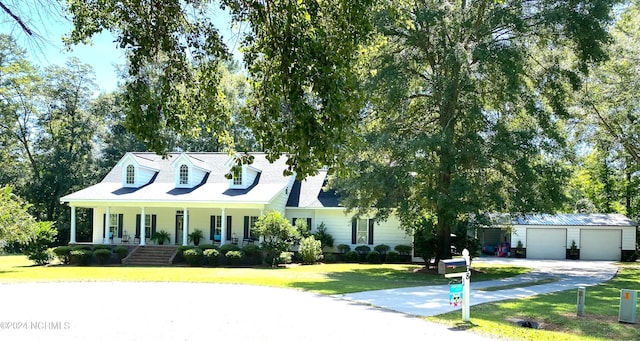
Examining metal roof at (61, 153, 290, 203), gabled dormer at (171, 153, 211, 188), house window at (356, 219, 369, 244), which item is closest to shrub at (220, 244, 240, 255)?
metal roof at (61, 153, 290, 203)

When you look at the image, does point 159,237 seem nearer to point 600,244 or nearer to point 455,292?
point 455,292

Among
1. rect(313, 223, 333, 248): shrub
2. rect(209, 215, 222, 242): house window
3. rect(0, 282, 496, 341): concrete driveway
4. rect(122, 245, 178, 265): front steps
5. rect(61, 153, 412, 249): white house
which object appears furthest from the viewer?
rect(209, 215, 222, 242): house window

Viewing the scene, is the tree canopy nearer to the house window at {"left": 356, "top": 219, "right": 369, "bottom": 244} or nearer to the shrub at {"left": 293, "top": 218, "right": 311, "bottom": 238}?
the shrub at {"left": 293, "top": 218, "right": 311, "bottom": 238}

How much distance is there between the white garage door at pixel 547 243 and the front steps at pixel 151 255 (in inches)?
971

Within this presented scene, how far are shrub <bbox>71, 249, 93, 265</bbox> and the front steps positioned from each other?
172 centimetres

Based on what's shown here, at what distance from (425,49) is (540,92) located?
16.8 feet

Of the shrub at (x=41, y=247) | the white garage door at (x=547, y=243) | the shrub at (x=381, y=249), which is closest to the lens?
the shrub at (x=41, y=247)

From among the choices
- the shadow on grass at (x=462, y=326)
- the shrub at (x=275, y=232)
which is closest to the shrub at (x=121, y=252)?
the shrub at (x=275, y=232)

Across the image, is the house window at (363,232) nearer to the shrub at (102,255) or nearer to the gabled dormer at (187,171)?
the gabled dormer at (187,171)

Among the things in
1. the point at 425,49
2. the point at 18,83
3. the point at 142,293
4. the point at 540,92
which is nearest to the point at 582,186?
the point at 540,92

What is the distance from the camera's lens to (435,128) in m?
22.3

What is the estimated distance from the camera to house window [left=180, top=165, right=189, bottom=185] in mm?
31047

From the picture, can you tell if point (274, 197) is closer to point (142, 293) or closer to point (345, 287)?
point (345, 287)

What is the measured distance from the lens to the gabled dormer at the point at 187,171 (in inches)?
1208
